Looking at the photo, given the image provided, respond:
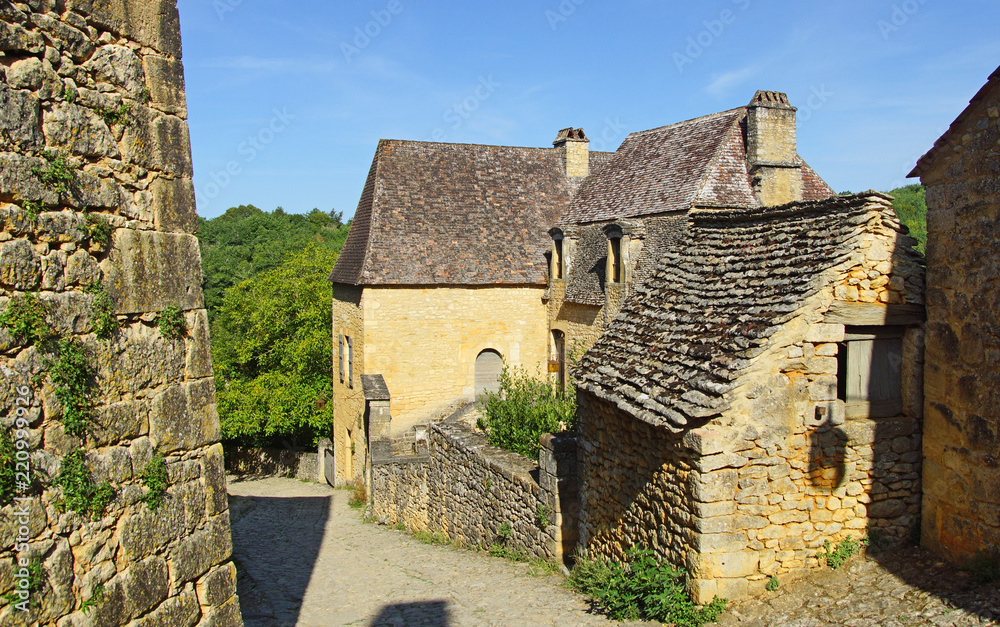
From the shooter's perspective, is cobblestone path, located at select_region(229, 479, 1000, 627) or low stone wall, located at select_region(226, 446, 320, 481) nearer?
cobblestone path, located at select_region(229, 479, 1000, 627)

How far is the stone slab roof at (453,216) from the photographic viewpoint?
19078 millimetres

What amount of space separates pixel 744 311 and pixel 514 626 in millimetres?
4079

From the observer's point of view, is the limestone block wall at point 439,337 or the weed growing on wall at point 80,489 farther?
the limestone block wall at point 439,337

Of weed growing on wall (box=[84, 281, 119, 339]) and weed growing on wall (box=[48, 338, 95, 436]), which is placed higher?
weed growing on wall (box=[84, 281, 119, 339])

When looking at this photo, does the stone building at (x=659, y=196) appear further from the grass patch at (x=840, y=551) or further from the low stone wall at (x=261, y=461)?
the low stone wall at (x=261, y=461)

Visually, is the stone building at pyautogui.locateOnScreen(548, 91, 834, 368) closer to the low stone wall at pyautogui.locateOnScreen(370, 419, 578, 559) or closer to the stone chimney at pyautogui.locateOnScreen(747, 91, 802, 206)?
the stone chimney at pyautogui.locateOnScreen(747, 91, 802, 206)

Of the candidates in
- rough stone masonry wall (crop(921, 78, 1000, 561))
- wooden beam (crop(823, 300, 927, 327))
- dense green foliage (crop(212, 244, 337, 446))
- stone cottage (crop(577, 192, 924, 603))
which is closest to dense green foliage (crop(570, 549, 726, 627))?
stone cottage (crop(577, 192, 924, 603))

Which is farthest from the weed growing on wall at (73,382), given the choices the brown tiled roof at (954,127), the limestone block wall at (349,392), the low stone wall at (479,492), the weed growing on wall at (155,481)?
the limestone block wall at (349,392)

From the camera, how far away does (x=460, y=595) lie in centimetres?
904

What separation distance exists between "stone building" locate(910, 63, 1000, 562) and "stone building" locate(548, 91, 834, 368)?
9.29m

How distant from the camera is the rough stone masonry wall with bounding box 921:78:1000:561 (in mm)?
5828

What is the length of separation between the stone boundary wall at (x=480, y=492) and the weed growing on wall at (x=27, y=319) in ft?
23.5

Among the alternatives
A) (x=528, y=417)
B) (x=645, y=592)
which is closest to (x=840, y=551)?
(x=645, y=592)

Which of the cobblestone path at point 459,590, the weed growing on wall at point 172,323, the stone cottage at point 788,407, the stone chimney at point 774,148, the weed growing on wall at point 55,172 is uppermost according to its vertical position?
the stone chimney at point 774,148
